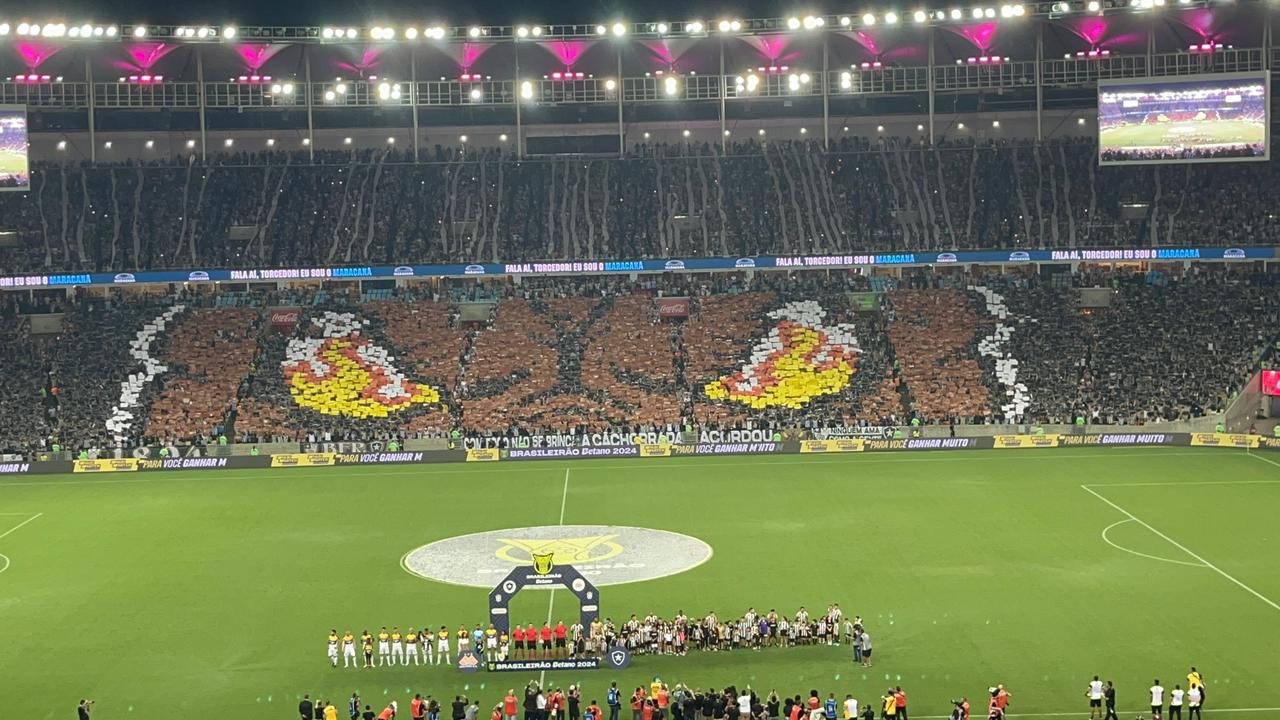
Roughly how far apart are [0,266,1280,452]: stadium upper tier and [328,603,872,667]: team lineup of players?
31949 millimetres

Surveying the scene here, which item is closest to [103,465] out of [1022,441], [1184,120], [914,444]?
[914,444]

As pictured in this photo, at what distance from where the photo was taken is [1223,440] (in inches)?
2456

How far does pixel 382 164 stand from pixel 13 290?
869 inches

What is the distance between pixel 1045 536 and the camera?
44719mm

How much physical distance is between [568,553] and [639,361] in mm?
28875

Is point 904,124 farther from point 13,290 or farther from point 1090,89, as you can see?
point 13,290

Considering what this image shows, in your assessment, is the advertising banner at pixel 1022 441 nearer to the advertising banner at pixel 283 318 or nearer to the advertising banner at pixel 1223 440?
the advertising banner at pixel 1223 440

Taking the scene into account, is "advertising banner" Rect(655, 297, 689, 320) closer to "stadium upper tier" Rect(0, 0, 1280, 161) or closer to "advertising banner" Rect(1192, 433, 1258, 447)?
"stadium upper tier" Rect(0, 0, 1280, 161)

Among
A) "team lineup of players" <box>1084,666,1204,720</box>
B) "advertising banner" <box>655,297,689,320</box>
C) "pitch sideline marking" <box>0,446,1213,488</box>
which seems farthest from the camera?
"advertising banner" <box>655,297,689,320</box>

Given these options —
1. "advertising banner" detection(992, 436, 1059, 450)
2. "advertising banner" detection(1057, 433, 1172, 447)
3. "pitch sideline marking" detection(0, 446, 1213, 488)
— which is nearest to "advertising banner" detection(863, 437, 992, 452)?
"advertising banner" detection(992, 436, 1059, 450)

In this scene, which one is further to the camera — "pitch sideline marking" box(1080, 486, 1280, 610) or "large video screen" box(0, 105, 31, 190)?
"large video screen" box(0, 105, 31, 190)

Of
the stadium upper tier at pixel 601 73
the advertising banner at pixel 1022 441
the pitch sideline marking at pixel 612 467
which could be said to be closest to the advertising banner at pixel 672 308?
the stadium upper tier at pixel 601 73

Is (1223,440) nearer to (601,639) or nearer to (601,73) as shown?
(601,73)

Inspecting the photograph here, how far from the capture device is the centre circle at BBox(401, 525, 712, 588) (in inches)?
1606
